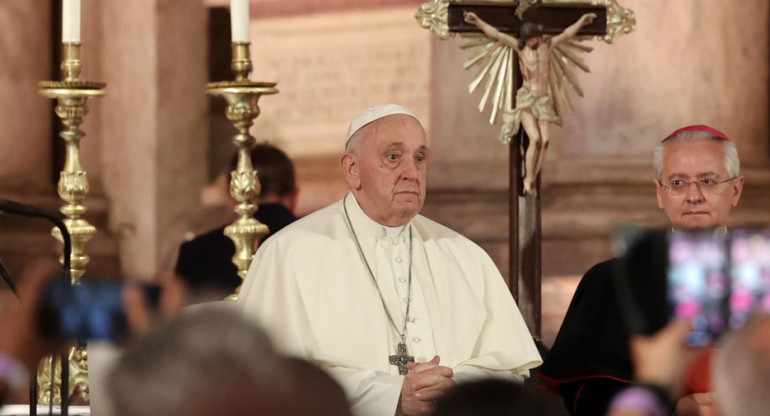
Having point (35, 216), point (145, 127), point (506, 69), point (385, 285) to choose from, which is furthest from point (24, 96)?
point (35, 216)

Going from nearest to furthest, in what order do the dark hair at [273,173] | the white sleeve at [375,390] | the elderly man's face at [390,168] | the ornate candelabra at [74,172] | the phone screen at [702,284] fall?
the phone screen at [702,284], the white sleeve at [375,390], the elderly man's face at [390,168], the ornate candelabra at [74,172], the dark hair at [273,173]

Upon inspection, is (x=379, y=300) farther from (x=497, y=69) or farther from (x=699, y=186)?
(x=497, y=69)

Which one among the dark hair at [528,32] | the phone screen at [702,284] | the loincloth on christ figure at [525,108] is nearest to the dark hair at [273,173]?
the loincloth on christ figure at [525,108]

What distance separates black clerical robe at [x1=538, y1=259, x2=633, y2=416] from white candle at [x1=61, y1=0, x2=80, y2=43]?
7.02ft

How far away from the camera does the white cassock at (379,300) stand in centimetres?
457

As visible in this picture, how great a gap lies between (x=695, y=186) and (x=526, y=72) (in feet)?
3.48

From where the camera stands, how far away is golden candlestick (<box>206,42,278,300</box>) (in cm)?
508

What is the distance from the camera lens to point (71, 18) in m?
5.05

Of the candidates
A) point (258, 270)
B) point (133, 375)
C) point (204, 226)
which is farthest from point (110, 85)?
point (133, 375)

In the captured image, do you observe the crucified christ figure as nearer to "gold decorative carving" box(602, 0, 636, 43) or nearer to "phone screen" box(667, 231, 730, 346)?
"gold decorative carving" box(602, 0, 636, 43)

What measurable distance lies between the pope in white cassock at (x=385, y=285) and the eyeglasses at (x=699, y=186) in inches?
28.3

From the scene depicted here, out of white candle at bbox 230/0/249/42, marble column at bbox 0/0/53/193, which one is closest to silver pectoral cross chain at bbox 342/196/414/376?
white candle at bbox 230/0/249/42

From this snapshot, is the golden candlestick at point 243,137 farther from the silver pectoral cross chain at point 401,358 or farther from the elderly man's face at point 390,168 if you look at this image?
the silver pectoral cross chain at point 401,358

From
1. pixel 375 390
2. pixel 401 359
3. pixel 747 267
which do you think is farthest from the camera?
pixel 401 359
